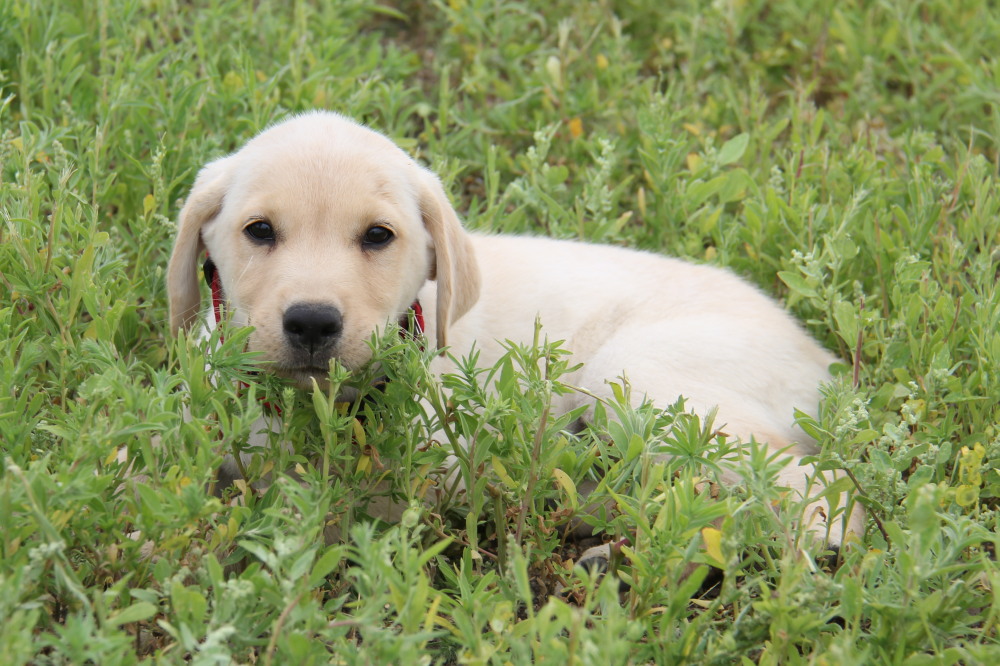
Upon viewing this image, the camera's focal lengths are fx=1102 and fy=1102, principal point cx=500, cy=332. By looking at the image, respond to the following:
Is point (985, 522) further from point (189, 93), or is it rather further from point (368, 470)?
point (189, 93)

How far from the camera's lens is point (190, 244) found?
148 inches

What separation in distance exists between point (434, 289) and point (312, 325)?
42.2 inches

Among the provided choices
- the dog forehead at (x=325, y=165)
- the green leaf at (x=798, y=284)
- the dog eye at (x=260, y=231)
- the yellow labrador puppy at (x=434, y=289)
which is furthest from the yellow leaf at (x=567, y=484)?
the green leaf at (x=798, y=284)

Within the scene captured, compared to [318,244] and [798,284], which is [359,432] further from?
[798,284]

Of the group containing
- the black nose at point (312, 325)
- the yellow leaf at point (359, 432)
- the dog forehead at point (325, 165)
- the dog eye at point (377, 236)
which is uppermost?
the dog forehead at point (325, 165)

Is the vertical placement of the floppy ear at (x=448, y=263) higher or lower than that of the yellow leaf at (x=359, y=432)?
higher

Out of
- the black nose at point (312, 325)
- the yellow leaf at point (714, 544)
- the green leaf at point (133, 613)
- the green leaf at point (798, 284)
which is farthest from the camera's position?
the green leaf at point (798, 284)

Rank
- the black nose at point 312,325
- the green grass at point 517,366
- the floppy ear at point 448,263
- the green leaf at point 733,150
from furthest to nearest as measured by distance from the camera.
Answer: the green leaf at point 733,150, the floppy ear at point 448,263, the black nose at point 312,325, the green grass at point 517,366

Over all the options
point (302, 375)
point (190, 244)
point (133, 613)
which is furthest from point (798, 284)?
point (133, 613)

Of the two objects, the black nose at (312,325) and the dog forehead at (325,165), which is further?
the dog forehead at (325,165)

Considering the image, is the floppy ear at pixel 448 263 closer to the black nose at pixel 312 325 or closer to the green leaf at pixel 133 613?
the black nose at pixel 312 325

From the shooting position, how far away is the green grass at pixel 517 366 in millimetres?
2602

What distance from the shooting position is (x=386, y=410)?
10.7ft

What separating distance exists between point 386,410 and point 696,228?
7.97 ft
